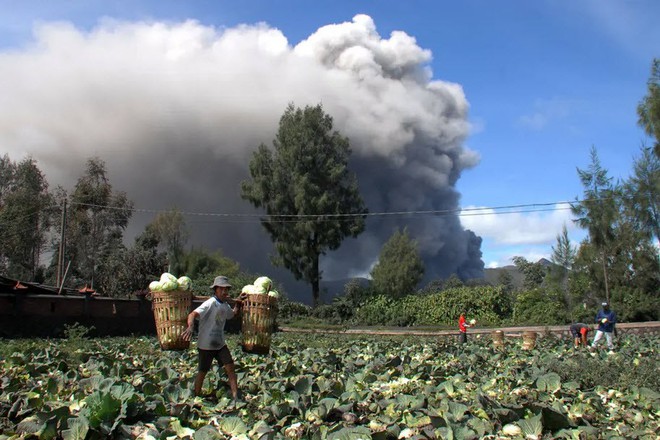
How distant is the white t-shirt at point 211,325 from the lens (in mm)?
7246

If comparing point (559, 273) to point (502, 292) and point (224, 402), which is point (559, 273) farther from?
point (224, 402)

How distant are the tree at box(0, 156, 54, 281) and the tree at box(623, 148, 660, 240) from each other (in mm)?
42349

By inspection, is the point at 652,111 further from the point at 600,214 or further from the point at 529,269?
the point at 529,269

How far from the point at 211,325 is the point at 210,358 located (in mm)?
399

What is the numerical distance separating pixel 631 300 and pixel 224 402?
926 inches

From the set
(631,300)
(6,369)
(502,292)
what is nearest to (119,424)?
(6,369)

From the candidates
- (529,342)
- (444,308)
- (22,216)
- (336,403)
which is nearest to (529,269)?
(444,308)

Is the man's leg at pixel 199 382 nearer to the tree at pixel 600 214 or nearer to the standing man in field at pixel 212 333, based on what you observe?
the standing man in field at pixel 212 333

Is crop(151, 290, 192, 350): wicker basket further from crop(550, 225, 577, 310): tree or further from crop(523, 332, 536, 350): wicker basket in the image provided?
crop(550, 225, 577, 310): tree

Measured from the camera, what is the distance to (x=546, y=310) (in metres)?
29.4

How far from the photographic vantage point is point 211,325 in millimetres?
7324

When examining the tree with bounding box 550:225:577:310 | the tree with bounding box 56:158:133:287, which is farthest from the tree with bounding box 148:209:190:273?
the tree with bounding box 550:225:577:310

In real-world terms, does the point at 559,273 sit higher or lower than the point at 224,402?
higher

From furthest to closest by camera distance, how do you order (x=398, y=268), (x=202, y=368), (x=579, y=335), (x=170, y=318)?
(x=398, y=268)
(x=579, y=335)
(x=170, y=318)
(x=202, y=368)
